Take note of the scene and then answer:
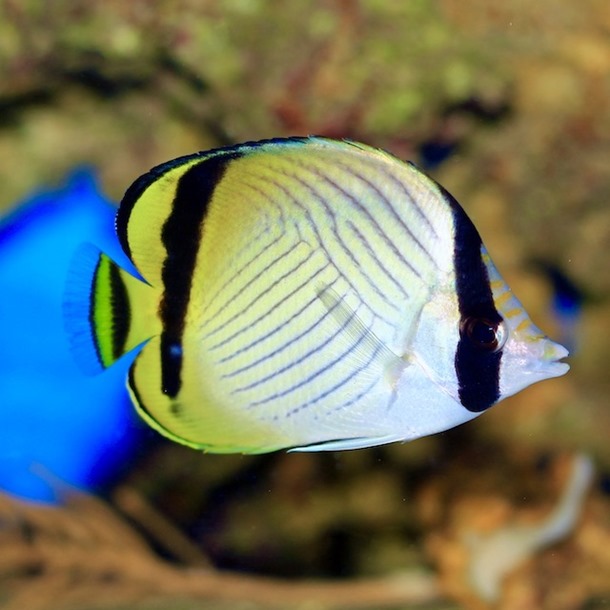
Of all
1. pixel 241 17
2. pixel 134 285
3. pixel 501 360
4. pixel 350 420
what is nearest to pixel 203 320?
pixel 134 285

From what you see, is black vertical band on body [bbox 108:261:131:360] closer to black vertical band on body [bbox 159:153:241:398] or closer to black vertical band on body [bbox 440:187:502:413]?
black vertical band on body [bbox 159:153:241:398]

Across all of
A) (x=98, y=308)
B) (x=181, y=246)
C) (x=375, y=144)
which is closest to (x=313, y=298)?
(x=181, y=246)

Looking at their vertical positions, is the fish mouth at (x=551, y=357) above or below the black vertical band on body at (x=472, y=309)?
below

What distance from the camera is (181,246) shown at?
84 cm

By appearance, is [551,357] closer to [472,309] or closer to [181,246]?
[472,309]

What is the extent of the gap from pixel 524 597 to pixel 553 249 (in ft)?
3.29

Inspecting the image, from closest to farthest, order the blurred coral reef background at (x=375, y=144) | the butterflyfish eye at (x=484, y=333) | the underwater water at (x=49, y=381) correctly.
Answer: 1. the butterflyfish eye at (x=484, y=333)
2. the blurred coral reef background at (x=375, y=144)
3. the underwater water at (x=49, y=381)

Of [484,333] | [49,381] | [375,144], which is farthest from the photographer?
[49,381]

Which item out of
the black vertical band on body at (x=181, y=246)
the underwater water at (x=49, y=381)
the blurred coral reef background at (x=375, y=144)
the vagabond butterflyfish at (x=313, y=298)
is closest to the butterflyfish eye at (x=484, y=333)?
the vagabond butterflyfish at (x=313, y=298)

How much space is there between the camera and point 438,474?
214cm

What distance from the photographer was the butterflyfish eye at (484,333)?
0.81 metres

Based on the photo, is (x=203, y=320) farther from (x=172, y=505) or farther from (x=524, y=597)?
(x=172, y=505)

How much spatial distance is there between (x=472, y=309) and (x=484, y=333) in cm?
3

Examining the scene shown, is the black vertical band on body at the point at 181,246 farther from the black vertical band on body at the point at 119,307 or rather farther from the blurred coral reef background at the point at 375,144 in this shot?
the blurred coral reef background at the point at 375,144
